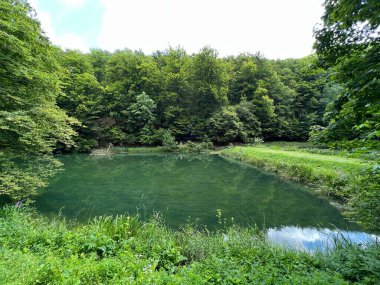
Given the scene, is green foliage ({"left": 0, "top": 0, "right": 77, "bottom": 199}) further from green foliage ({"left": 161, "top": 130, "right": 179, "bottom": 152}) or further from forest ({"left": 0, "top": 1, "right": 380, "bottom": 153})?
green foliage ({"left": 161, "top": 130, "right": 179, "bottom": 152})

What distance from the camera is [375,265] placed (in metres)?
3.12

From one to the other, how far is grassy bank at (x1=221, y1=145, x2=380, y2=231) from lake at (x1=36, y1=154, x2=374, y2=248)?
73 cm

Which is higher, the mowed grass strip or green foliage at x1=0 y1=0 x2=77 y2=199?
green foliage at x1=0 y1=0 x2=77 y2=199

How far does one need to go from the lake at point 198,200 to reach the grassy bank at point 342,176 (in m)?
0.73

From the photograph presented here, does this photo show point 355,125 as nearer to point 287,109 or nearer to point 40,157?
point 40,157

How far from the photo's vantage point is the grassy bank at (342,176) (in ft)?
13.9

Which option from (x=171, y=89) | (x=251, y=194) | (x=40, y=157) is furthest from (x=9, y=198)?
(x=171, y=89)

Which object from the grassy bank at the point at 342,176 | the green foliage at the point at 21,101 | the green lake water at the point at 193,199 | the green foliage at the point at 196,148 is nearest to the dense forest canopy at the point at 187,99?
the green foliage at the point at 196,148

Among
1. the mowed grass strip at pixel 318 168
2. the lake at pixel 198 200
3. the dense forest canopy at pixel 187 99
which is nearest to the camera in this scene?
the lake at pixel 198 200

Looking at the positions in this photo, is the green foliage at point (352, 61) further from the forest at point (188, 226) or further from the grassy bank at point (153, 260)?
the grassy bank at point (153, 260)

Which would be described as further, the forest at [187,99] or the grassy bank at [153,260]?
the forest at [187,99]

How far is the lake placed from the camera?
7.48 metres

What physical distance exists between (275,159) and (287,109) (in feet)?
74.2

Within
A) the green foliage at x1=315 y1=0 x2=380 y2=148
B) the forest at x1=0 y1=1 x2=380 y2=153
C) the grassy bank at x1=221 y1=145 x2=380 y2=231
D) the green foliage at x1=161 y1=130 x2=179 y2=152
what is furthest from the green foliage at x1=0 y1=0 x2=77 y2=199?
the green foliage at x1=161 y1=130 x2=179 y2=152
